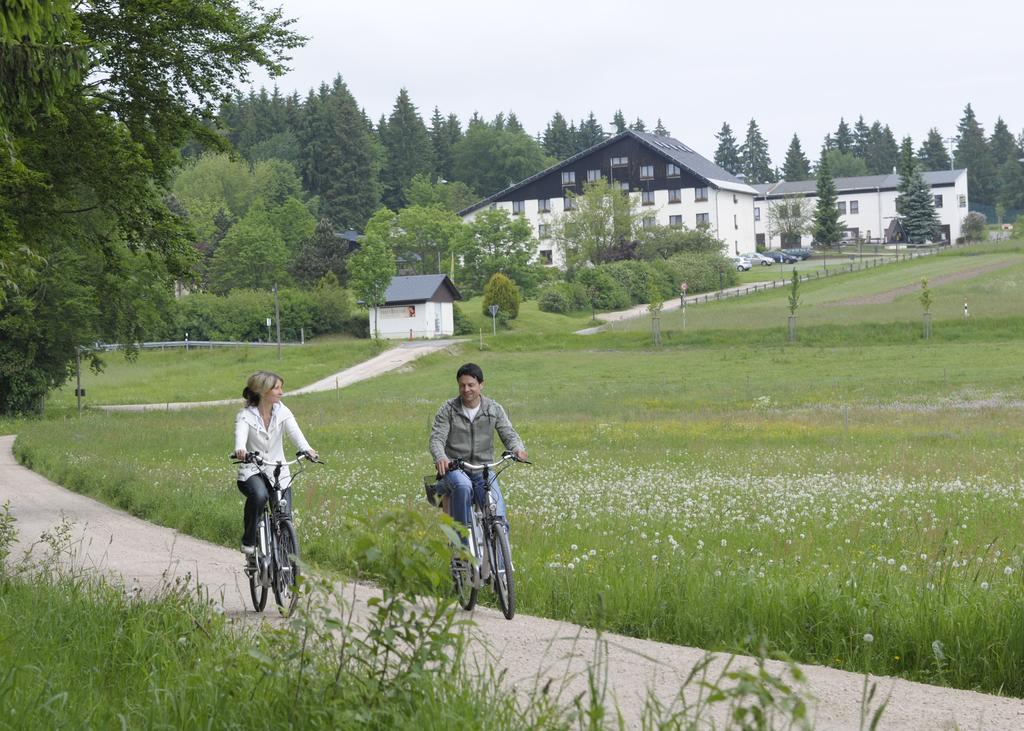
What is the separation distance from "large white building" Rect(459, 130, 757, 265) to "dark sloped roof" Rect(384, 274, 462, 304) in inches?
1248

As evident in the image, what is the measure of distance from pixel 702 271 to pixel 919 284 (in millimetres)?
20497

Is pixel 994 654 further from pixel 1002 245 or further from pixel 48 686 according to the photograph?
pixel 1002 245

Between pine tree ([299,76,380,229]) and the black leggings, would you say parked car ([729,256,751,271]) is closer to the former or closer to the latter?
pine tree ([299,76,380,229])

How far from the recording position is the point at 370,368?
70.4 m

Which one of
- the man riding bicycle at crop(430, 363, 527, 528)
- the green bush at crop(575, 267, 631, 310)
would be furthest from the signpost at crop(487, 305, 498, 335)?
Answer: the man riding bicycle at crop(430, 363, 527, 528)

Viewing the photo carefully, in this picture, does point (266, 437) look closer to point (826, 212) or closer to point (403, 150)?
point (826, 212)

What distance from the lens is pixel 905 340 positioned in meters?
63.7

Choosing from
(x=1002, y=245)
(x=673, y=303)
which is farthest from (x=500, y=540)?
(x=1002, y=245)

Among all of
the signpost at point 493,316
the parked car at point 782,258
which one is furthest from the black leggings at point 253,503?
the parked car at point 782,258

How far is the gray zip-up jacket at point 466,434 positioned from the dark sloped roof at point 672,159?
111m

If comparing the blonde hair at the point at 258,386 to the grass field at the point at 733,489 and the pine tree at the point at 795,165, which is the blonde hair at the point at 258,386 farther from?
the pine tree at the point at 795,165

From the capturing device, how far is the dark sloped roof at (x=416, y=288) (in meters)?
87.9

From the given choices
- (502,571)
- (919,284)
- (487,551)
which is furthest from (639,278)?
(502,571)

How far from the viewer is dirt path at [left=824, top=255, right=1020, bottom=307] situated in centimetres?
8012
